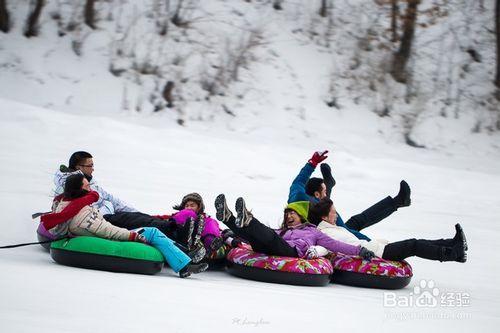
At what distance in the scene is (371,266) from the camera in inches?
250

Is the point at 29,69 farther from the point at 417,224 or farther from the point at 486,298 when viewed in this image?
the point at 486,298

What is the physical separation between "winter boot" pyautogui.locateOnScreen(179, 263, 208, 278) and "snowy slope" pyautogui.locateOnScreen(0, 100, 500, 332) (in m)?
0.09

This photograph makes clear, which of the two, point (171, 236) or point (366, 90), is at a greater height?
point (366, 90)

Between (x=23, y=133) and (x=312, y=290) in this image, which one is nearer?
(x=312, y=290)

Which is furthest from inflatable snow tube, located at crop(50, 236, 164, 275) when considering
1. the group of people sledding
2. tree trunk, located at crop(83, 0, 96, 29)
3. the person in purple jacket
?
tree trunk, located at crop(83, 0, 96, 29)

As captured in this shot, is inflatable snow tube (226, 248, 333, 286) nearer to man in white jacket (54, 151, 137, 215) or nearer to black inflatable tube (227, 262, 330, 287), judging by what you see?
black inflatable tube (227, 262, 330, 287)

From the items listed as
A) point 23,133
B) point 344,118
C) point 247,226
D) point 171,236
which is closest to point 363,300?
point 247,226

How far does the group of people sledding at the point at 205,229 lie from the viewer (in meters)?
5.67

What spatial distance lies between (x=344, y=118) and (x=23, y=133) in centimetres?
636

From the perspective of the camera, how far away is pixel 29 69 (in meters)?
13.3

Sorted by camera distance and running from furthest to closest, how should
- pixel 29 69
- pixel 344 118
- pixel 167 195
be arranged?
pixel 344 118, pixel 29 69, pixel 167 195

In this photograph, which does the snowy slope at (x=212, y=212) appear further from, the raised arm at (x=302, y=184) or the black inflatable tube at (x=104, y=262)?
the raised arm at (x=302, y=184)

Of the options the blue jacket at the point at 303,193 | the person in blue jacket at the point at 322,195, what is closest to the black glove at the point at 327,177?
the person in blue jacket at the point at 322,195

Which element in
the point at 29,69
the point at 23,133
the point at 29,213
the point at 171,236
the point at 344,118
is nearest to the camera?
the point at 171,236
